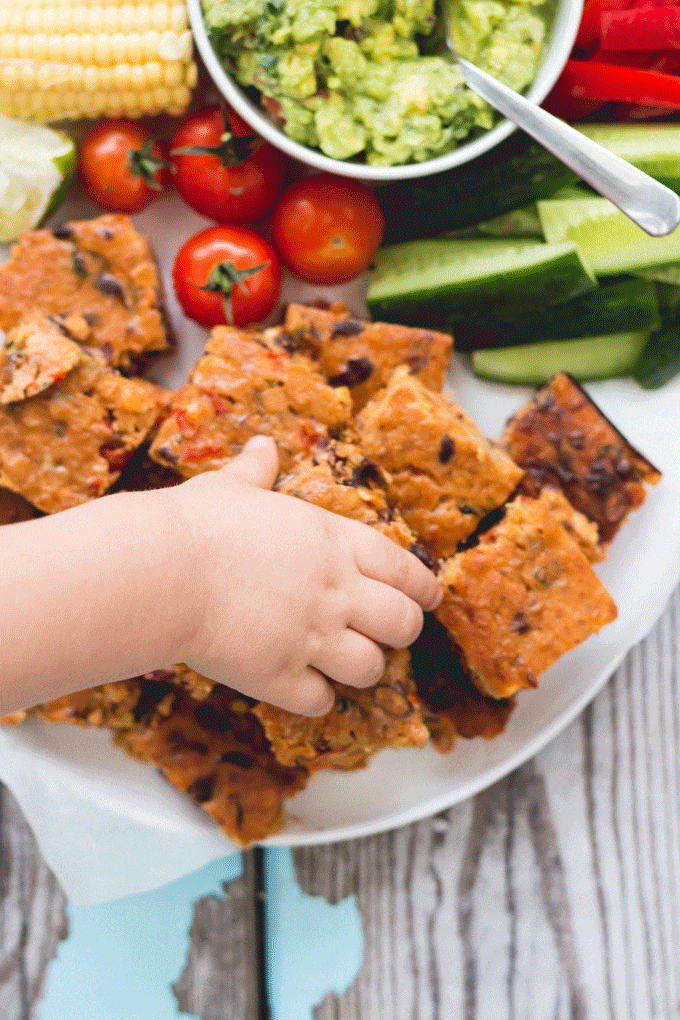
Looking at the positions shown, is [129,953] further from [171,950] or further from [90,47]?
[90,47]

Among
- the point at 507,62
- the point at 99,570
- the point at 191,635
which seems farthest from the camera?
the point at 507,62

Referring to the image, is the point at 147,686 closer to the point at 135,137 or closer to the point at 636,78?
the point at 135,137

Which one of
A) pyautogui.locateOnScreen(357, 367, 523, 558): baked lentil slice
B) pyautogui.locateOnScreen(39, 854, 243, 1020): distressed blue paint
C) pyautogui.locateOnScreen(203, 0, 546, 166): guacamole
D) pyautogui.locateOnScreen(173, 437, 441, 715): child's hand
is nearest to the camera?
pyautogui.locateOnScreen(173, 437, 441, 715): child's hand

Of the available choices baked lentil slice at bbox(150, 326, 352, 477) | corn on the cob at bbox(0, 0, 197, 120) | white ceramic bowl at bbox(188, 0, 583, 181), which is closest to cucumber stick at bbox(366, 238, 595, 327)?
white ceramic bowl at bbox(188, 0, 583, 181)

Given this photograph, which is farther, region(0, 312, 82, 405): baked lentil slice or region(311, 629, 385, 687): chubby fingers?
region(0, 312, 82, 405): baked lentil slice

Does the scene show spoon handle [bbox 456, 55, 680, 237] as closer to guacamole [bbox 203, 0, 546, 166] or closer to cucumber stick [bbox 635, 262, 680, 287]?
guacamole [bbox 203, 0, 546, 166]

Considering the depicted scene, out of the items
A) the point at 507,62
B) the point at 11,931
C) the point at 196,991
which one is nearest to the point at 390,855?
the point at 196,991
